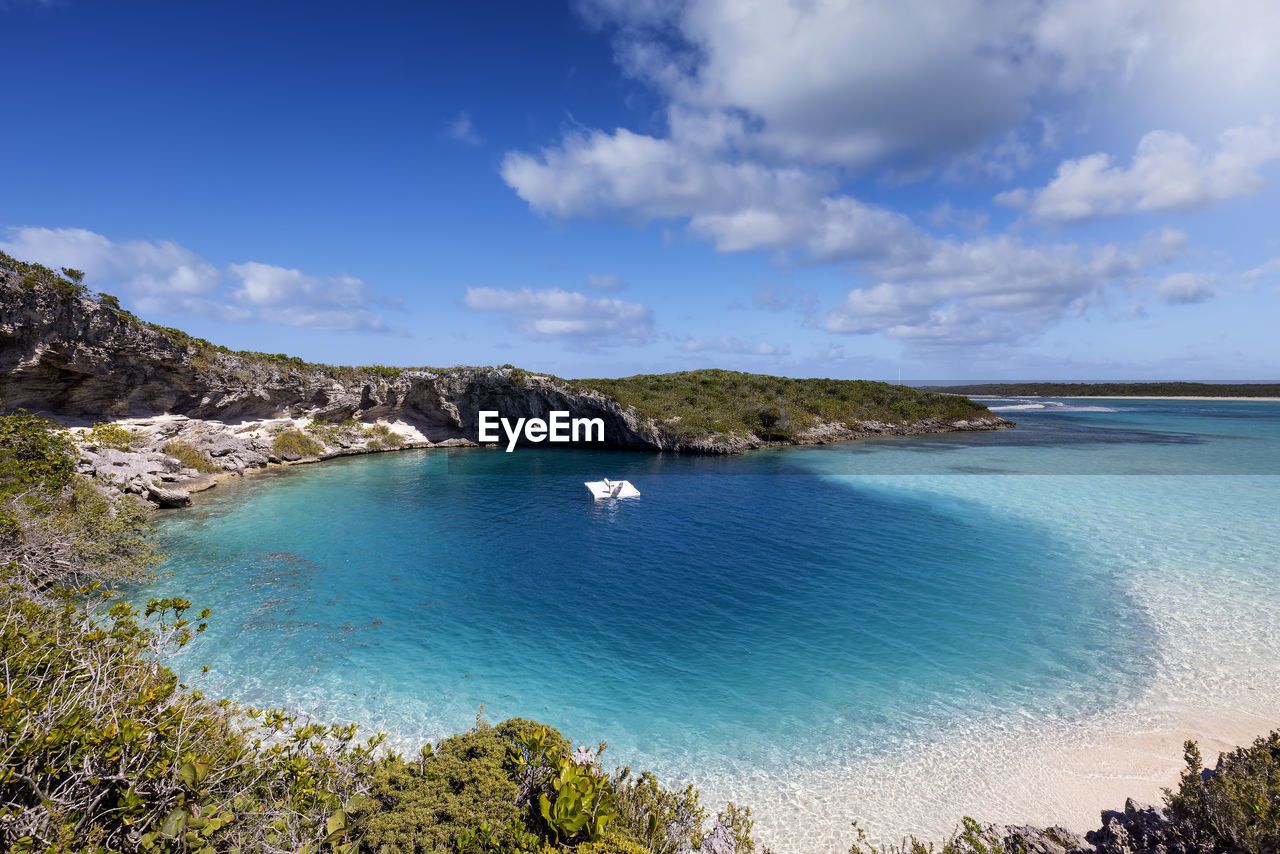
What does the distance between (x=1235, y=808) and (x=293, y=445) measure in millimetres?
56224

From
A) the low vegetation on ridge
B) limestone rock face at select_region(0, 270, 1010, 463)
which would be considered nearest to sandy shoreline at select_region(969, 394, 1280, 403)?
the low vegetation on ridge

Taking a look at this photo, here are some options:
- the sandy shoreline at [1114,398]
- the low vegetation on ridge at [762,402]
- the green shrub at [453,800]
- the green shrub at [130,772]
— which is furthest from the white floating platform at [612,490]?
the sandy shoreline at [1114,398]

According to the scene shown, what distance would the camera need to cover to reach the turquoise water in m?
11.9

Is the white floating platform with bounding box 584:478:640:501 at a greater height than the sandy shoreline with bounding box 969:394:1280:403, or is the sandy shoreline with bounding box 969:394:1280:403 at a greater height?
the sandy shoreline with bounding box 969:394:1280:403

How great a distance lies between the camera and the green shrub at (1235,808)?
624 centimetres

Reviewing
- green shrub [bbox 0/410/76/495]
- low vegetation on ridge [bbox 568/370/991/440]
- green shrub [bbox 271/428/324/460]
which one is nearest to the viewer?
green shrub [bbox 0/410/76/495]

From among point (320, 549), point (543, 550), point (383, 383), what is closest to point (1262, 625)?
point (543, 550)

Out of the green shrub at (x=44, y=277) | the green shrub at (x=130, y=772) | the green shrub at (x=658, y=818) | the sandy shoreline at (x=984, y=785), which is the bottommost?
Answer: the sandy shoreline at (x=984, y=785)

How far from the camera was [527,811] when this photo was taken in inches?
283

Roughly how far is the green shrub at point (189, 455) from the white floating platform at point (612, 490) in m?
29.2

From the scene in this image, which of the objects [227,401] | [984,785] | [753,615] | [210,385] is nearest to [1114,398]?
[753,615]

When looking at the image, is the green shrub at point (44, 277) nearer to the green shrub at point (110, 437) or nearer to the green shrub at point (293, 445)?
the green shrub at point (110, 437)

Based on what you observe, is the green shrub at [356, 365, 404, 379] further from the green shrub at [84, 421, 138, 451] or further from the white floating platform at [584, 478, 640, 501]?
the white floating platform at [584, 478, 640, 501]

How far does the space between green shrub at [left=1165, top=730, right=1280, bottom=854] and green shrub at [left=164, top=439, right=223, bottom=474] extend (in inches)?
1939
